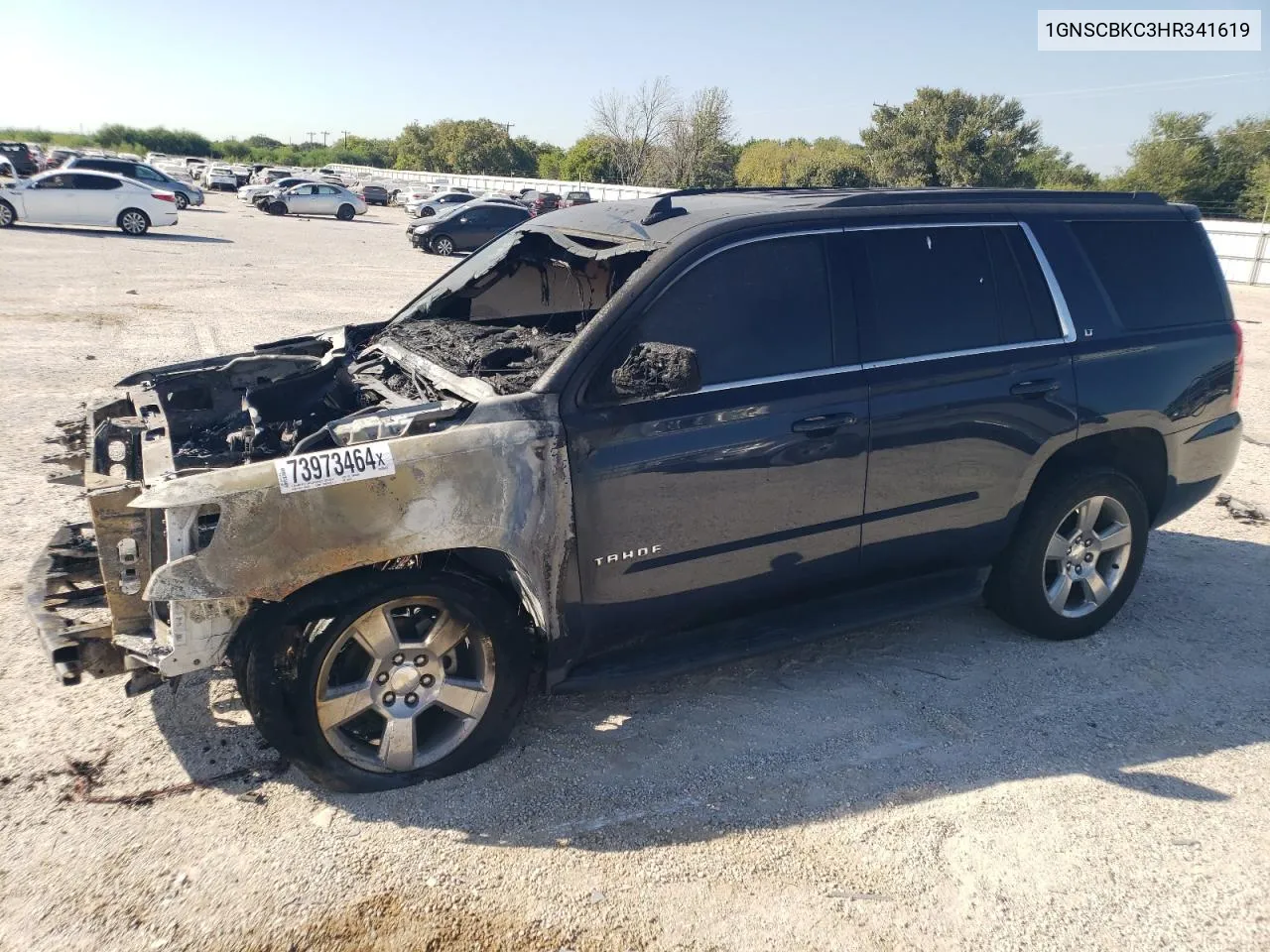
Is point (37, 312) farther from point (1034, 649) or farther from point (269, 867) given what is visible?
point (1034, 649)

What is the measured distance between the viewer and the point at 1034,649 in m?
4.47

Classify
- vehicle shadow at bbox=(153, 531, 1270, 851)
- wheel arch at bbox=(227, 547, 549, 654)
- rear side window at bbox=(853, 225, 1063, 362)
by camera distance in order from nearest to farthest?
wheel arch at bbox=(227, 547, 549, 654) → vehicle shadow at bbox=(153, 531, 1270, 851) → rear side window at bbox=(853, 225, 1063, 362)

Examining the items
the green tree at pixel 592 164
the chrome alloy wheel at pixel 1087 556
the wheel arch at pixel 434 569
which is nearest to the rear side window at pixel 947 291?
the chrome alloy wheel at pixel 1087 556

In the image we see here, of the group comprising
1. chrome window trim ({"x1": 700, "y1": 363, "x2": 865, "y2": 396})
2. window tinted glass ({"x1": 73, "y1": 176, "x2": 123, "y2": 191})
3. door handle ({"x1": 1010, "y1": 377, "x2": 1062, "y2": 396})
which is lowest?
door handle ({"x1": 1010, "y1": 377, "x2": 1062, "y2": 396})

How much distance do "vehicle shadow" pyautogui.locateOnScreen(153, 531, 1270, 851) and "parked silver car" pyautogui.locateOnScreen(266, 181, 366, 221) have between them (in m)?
36.6

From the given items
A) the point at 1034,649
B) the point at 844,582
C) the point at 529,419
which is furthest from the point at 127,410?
the point at 1034,649

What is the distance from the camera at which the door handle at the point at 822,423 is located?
3578 millimetres

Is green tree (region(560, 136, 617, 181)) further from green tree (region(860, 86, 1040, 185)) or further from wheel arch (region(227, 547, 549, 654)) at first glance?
wheel arch (region(227, 547, 549, 654))

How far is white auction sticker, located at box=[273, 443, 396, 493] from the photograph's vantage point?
2.90 metres

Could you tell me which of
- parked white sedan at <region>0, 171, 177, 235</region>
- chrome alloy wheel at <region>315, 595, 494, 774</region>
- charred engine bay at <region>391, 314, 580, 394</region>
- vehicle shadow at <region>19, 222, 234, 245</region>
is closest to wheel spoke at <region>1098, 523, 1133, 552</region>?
charred engine bay at <region>391, 314, 580, 394</region>

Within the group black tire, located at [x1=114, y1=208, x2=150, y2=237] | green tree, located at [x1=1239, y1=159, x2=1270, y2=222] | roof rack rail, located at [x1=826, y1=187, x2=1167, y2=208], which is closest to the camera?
roof rack rail, located at [x1=826, y1=187, x2=1167, y2=208]

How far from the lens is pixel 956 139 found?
47.6 meters

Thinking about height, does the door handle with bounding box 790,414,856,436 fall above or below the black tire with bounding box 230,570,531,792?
above

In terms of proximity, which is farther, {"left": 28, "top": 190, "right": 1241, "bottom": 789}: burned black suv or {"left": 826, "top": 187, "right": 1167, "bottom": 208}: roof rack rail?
{"left": 826, "top": 187, "right": 1167, "bottom": 208}: roof rack rail
